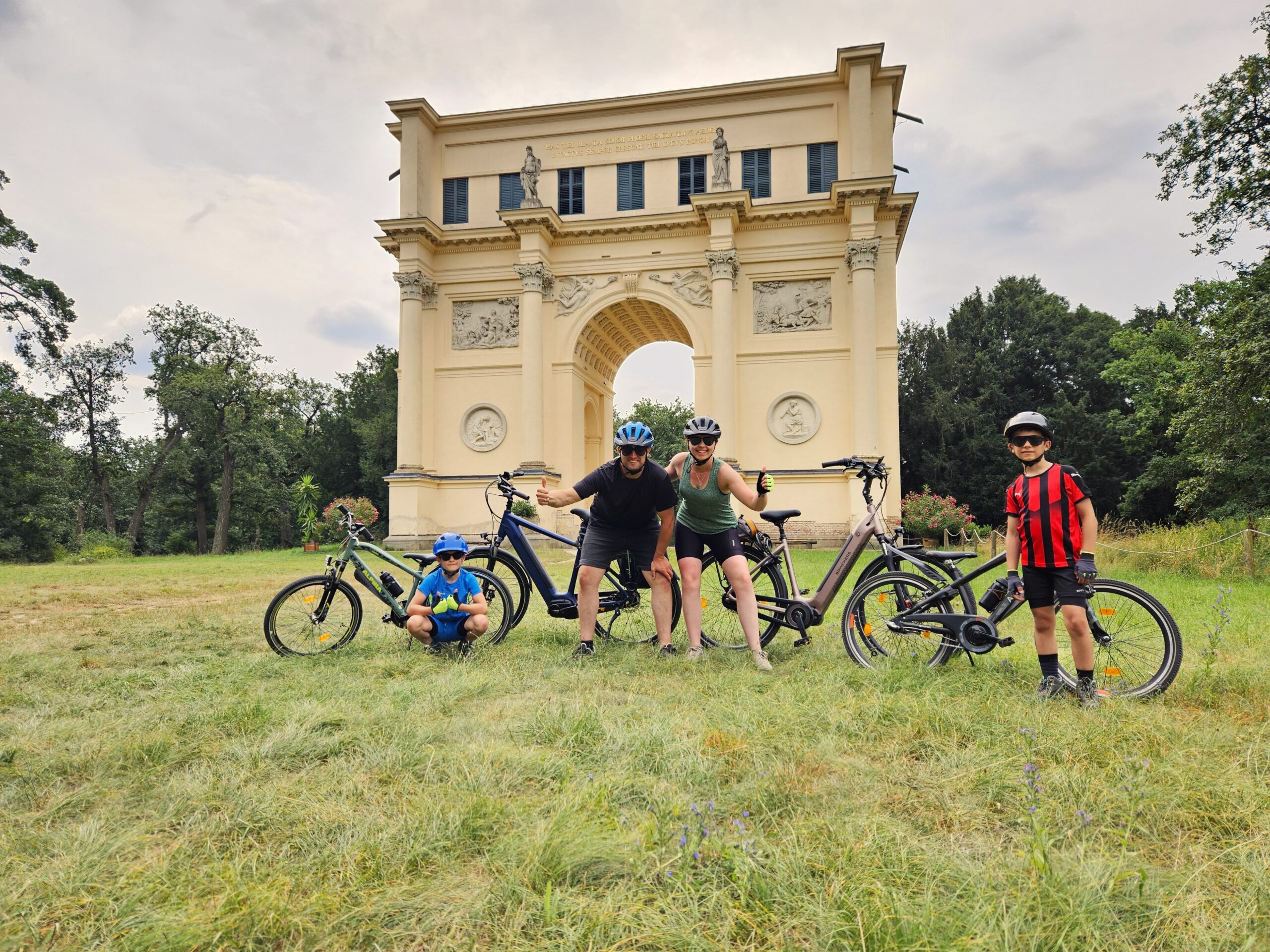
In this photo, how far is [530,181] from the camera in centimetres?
2500

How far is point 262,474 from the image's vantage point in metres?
40.3

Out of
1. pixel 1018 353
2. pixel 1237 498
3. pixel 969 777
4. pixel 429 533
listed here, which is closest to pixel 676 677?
pixel 969 777

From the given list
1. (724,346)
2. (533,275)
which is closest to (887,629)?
(724,346)

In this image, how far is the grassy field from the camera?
1.94 metres

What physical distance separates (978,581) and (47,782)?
10.5 metres

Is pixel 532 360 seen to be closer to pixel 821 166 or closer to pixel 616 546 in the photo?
pixel 821 166

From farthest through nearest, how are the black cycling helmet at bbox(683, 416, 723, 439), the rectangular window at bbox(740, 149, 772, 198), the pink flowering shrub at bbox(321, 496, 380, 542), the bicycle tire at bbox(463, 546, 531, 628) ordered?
the rectangular window at bbox(740, 149, 772, 198) < the pink flowering shrub at bbox(321, 496, 380, 542) < the bicycle tire at bbox(463, 546, 531, 628) < the black cycling helmet at bbox(683, 416, 723, 439)

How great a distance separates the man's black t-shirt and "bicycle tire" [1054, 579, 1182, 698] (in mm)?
2694

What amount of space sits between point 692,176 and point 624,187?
237 cm

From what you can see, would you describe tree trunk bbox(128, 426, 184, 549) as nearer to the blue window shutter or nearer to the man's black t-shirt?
the blue window shutter

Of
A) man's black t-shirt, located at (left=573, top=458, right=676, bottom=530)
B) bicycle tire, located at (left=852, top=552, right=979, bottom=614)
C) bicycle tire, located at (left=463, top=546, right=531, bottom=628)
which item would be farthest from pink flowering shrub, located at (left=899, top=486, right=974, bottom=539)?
man's black t-shirt, located at (left=573, top=458, right=676, bottom=530)

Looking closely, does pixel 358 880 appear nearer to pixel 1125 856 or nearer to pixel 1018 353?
pixel 1125 856

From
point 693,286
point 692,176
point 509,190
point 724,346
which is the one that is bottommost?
point 724,346

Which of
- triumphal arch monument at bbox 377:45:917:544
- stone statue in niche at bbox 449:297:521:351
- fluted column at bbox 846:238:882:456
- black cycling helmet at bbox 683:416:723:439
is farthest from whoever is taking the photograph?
stone statue in niche at bbox 449:297:521:351
